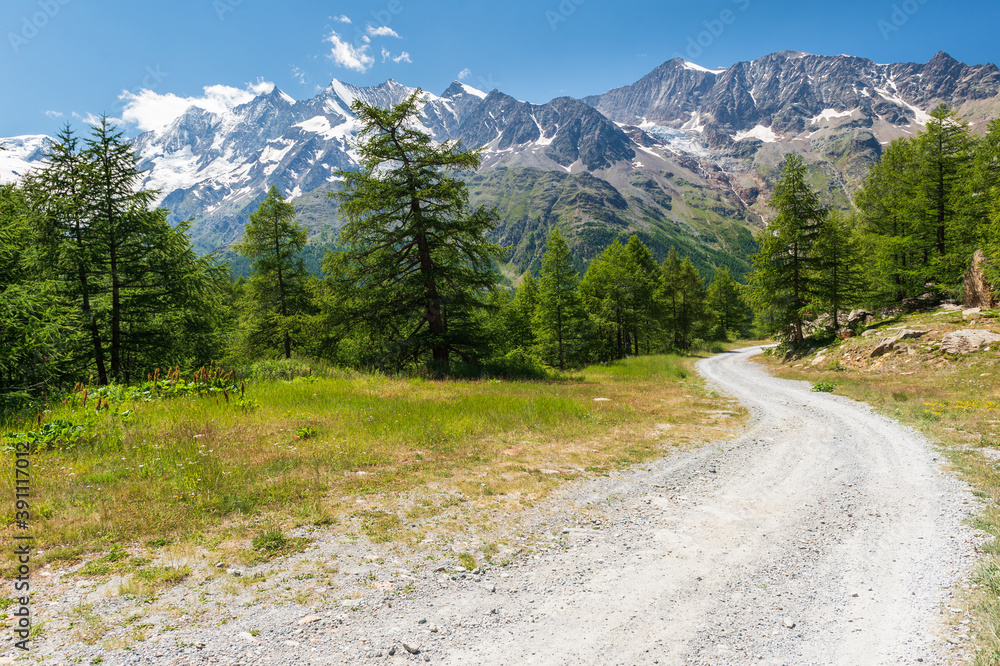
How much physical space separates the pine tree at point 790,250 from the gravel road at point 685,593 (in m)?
27.0

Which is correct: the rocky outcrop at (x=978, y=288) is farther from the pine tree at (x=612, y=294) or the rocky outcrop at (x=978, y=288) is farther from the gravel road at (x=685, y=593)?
the gravel road at (x=685, y=593)

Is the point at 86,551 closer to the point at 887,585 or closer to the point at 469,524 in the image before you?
the point at 469,524

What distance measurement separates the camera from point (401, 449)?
27.5 feet

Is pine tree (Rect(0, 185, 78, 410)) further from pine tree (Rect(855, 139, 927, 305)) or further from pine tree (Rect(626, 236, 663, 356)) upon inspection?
pine tree (Rect(855, 139, 927, 305))

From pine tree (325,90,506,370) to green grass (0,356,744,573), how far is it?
5.64 meters

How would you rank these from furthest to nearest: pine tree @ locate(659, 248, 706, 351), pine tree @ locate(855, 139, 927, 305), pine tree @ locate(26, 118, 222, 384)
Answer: pine tree @ locate(659, 248, 706, 351) < pine tree @ locate(855, 139, 927, 305) < pine tree @ locate(26, 118, 222, 384)

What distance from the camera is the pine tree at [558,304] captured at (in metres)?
33.2

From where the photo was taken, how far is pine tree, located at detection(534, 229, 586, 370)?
109ft

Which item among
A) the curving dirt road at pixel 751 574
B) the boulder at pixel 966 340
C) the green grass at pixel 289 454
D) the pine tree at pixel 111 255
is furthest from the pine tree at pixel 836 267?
the pine tree at pixel 111 255

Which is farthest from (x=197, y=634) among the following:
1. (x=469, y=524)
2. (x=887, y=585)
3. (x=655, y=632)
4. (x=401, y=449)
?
(x=887, y=585)

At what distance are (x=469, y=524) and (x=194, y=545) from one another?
3.22 meters

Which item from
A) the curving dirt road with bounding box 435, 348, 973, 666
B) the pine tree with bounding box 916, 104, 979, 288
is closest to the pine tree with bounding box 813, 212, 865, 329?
the pine tree with bounding box 916, 104, 979, 288

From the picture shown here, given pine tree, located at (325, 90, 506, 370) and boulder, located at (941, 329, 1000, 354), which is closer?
pine tree, located at (325, 90, 506, 370)

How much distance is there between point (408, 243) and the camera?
1888cm
